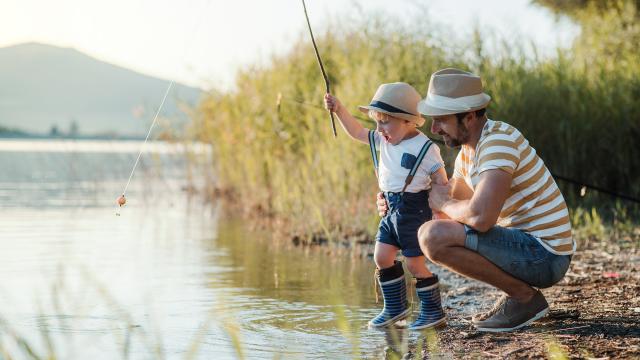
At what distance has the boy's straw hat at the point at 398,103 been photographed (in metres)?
5.30

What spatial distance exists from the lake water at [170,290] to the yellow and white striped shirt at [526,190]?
0.86 m

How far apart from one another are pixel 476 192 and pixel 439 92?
0.56m

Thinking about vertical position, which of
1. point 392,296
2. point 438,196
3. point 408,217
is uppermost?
point 438,196

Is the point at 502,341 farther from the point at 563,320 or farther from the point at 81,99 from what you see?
the point at 81,99

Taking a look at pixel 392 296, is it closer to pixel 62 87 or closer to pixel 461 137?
pixel 461 137

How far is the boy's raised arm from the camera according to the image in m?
5.57

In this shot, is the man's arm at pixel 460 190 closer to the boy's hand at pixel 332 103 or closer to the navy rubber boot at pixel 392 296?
the navy rubber boot at pixel 392 296

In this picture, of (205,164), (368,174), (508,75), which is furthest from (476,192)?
(205,164)

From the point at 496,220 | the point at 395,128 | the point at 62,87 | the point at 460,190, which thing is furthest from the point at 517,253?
the point at 62,87

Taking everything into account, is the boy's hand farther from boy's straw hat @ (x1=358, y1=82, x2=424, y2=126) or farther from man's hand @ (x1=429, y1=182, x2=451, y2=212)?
man's hand @ (x1=429, y1=182, x2=451, y2=212)

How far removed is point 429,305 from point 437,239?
62 centimetres

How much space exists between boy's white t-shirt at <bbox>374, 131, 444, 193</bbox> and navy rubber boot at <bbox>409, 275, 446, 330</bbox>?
497mm

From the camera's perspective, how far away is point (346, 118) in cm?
564

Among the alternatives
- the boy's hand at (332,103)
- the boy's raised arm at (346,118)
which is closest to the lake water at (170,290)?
the boy's raised arm at (346,118)
